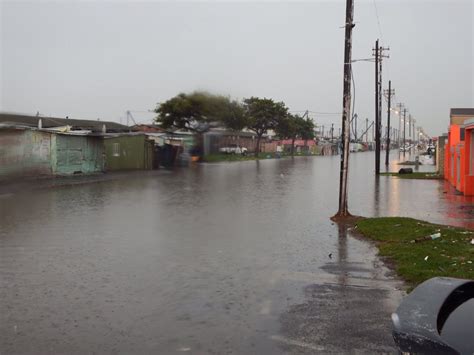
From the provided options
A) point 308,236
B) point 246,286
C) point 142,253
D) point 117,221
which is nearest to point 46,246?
point 142,253

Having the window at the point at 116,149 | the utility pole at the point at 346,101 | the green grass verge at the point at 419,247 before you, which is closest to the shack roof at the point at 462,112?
the window at the point at 116,149

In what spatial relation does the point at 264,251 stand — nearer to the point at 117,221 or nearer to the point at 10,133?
the point at 117,221

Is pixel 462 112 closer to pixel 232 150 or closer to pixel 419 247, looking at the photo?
pixel 232 150

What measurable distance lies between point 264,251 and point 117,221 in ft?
16.2

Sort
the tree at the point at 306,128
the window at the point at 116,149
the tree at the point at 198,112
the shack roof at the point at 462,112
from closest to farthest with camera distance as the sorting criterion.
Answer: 1. the window at the point at 116,149
2. the tree at the point at 198,112
3. the shack roof at the point at 462,112
4. the tree at the point at 306,128

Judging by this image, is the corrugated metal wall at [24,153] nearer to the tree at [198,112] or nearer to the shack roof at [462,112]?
the tree at [198,112]

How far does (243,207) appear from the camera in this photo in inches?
578

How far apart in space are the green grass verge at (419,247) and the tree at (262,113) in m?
55.1

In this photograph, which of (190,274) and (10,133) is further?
(10,133)

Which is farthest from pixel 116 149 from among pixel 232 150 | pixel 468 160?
pixel 232 150

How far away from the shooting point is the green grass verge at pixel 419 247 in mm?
6594

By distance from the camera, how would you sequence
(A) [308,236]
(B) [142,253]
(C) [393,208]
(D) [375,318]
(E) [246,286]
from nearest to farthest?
(D) [375,318] → (E) [246,286] → (B) [142,253] → (A) [308,236] → (C) [393,208]

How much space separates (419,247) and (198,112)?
34176 millimetres

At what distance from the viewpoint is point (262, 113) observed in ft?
220
